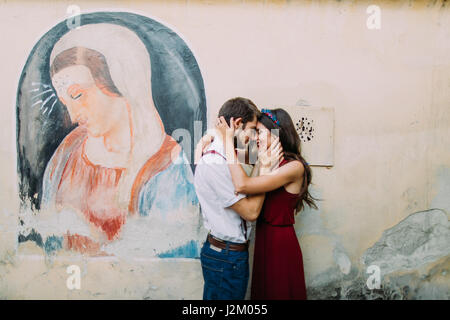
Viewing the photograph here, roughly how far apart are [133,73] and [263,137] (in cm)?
143

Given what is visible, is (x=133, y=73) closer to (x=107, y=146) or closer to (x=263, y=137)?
(x=107, y=146)

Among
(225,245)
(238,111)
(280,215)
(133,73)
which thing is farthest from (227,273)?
(133,73)

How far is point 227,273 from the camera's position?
2.15m

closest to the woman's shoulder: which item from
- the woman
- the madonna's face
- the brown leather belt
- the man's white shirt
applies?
the woman

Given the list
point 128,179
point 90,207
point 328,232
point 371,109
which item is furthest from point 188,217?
point 371,109

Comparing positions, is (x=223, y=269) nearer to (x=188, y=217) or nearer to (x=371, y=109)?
(x=188, y=217)

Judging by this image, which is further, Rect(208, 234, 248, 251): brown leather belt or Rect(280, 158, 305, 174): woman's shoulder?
Rect(280, 158, 305, 174): woman's shoulder

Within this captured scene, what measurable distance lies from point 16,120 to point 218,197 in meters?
2.16

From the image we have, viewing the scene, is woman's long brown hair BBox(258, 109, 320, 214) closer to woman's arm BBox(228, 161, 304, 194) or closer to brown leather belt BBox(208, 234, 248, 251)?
woman's arm BBox(228, 161, 304, 194)

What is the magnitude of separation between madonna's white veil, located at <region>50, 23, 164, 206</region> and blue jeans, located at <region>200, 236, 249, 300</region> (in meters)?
1.26

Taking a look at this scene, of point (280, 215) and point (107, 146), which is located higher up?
point (107, 146)

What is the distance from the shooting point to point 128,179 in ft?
9.91

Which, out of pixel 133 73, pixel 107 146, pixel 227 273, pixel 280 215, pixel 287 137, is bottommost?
pixel 227 273

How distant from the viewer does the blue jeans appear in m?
2.15
